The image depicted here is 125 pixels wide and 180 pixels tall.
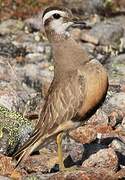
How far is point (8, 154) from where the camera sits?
9930 mm

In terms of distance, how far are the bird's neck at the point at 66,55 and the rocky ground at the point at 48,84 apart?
0.83ft

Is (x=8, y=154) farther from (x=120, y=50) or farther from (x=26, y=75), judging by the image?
(x=120, y=50)

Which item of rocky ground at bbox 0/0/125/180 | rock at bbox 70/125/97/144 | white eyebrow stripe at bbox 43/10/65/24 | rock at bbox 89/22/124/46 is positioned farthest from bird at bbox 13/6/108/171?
rock at bbox 89/22/124/46

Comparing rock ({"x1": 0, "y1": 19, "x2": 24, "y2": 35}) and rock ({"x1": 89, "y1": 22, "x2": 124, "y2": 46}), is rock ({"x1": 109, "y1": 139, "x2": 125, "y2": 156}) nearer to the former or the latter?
rock ({"x1": 89, "y1": 22, "x2": 124, "y2": 46})

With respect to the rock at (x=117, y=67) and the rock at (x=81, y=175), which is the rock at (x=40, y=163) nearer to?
the rock at (x=81, y=175)

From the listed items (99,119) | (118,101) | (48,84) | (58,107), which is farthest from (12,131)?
(48,84)

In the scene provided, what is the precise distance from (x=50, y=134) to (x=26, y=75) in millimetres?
4806

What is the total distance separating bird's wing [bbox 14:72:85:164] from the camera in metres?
9.32

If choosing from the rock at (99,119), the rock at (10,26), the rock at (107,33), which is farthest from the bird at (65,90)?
the rock at (10,26)

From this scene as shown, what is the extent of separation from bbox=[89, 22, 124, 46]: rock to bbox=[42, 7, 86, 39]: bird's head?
7309 mm

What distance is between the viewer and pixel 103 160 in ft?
31.0

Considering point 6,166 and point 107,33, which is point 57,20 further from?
point 107,33

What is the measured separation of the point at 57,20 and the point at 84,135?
2011 millimetres

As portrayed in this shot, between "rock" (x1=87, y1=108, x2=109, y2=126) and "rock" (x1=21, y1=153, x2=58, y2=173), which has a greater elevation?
"rock" (x1=87, y1=108, x2=109, y2=126)
